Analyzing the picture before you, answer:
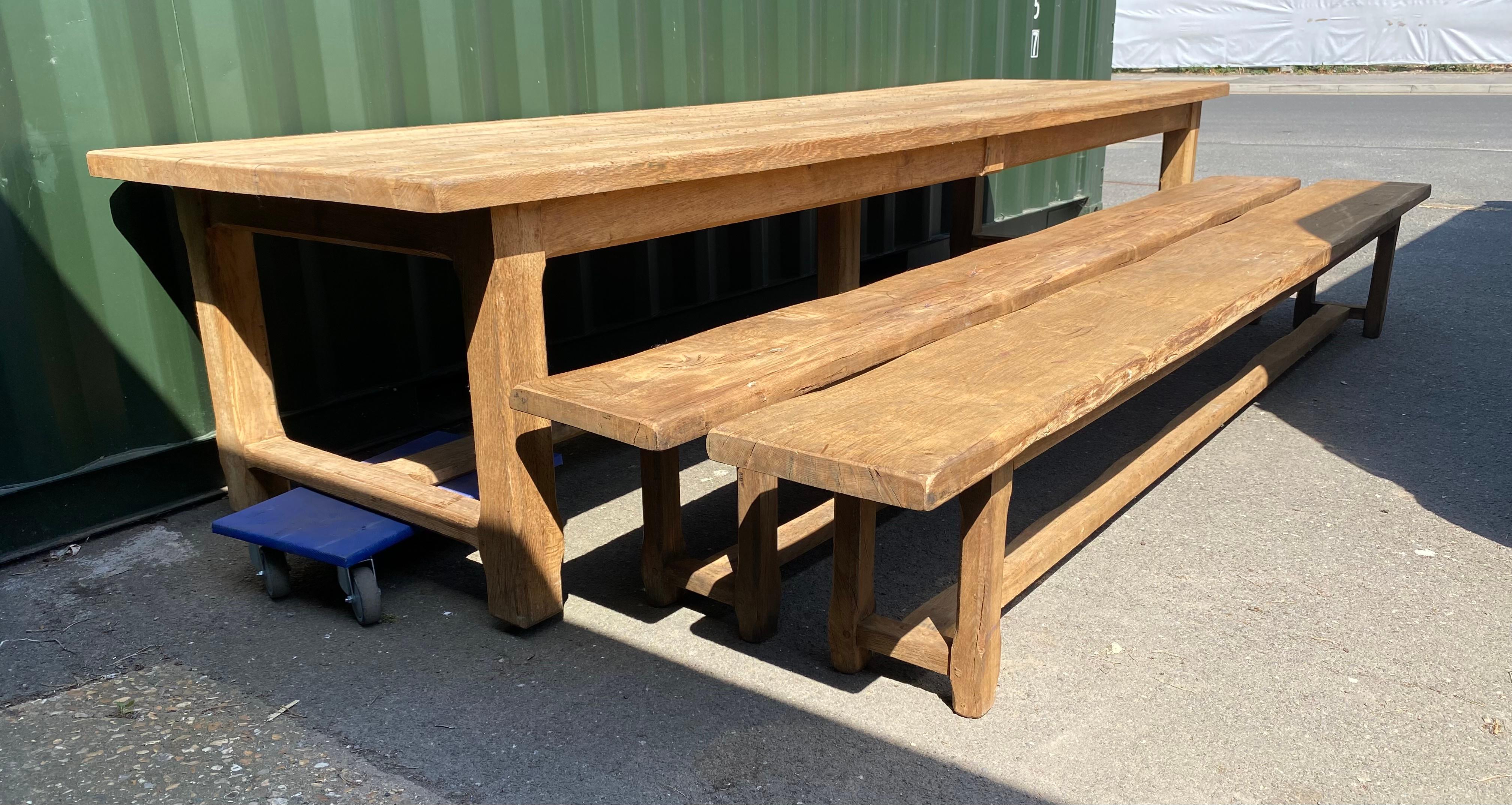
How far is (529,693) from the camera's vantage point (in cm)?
237

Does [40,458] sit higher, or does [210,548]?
[40,458]

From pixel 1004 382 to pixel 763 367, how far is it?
473 mm

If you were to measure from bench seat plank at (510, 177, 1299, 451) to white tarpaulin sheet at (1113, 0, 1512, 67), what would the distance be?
16.6 meters

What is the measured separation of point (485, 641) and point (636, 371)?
0.74 meters

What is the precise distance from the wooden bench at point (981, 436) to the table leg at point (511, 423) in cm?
46

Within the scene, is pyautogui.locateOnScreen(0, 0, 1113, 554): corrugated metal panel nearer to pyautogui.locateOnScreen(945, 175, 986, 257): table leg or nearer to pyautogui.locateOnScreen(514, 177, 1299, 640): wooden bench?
pyautogui.locateOnScreen(945, 175, 986, 257): table leg

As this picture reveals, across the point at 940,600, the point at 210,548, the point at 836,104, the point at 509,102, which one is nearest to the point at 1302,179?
the point at 836,104

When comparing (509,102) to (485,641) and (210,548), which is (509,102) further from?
(485,641)

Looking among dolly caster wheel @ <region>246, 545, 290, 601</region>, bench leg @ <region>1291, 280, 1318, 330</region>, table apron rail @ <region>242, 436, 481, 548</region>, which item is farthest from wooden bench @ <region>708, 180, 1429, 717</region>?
bench leg @ <region>1291, 280, 1318, 330</region>

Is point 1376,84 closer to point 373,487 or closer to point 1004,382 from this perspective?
point 1004,382

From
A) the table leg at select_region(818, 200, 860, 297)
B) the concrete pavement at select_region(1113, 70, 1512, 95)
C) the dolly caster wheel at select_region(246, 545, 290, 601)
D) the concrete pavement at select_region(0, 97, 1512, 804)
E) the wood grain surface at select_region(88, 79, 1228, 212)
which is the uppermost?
the wood grain surface at select_region(88, 79, 1228, 212)

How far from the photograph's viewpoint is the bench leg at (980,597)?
6.92ft

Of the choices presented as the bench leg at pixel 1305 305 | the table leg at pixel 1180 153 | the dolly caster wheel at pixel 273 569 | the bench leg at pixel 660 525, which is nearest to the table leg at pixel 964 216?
the table leg at pixel 1180 153

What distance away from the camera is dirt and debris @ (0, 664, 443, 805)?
2.06 meters
